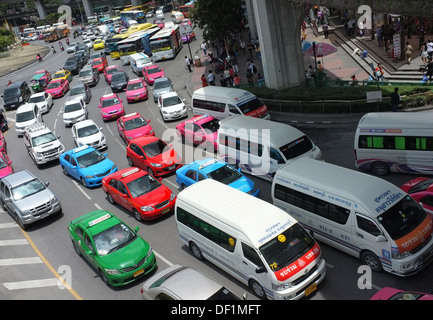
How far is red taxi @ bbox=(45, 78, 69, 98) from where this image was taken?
43.3 metres

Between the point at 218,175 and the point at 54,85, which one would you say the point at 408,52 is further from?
the point at 54,85

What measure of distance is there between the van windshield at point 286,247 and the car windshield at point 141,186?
778 centimetres

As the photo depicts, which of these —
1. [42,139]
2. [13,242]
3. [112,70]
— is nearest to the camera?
[13,242]

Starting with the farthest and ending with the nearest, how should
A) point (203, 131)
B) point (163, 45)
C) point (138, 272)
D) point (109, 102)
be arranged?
1. point (163, 45)
2. point (109, 102)
3. point (203, 131)
4. point (138, 272)

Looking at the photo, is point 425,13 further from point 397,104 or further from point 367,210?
point 367,210

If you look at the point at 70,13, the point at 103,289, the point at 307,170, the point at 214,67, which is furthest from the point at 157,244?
the point at 70,13

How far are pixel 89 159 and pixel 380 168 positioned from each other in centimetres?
1438

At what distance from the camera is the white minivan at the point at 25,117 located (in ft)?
107

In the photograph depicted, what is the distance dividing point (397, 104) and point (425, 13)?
6562 mm

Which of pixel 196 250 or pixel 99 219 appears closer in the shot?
pixel 196 250

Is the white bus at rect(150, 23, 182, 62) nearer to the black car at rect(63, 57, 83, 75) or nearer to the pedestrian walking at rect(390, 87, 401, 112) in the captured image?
the black car at rect(63, 57, 83, 75)

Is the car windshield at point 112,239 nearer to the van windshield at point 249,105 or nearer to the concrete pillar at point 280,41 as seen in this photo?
the van windshield at point 249,105

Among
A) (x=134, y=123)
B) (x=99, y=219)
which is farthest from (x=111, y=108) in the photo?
(x=99, y=219)

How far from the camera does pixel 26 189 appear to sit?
20.4 m
